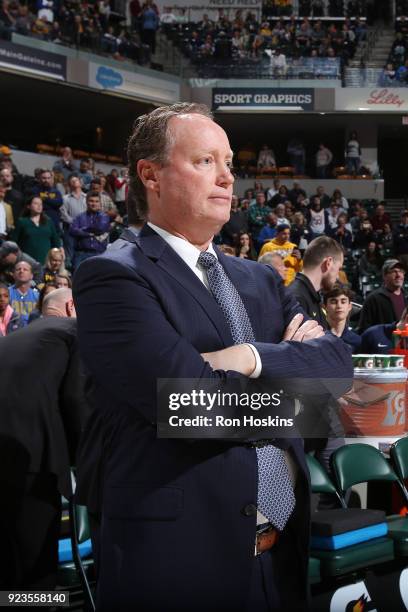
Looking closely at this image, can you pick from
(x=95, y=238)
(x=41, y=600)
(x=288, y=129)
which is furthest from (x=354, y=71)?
(x=41, y=600)

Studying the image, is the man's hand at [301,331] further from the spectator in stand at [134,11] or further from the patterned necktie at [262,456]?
the spectator in stand at [134,11]

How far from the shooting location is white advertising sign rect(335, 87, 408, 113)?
1977 centimetres

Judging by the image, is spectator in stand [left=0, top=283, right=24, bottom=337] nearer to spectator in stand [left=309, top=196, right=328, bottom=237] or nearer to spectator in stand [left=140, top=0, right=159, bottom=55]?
spectator in stand [left=309, top=196, right=328, bottom=237]

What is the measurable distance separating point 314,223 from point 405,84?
697cm

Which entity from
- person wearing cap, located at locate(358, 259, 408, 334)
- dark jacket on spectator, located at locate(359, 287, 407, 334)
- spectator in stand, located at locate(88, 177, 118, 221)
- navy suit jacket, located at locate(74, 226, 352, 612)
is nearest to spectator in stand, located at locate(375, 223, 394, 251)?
spectator in stand, located at locate(88, 177, 118, 221)

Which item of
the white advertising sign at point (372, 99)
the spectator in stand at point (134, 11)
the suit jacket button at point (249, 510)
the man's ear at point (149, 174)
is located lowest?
the suit jacket button at point (249, 510)

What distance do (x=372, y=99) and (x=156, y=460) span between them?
1976 centimetres

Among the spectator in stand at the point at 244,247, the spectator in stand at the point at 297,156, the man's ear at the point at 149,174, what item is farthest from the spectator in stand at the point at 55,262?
the spectator in stand at the point at 297,156

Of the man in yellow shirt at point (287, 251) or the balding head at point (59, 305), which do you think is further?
the man in yellow shirt at point (287, 251)

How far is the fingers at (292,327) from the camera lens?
152cm

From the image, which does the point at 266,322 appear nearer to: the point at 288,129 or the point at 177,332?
the point at 177,332

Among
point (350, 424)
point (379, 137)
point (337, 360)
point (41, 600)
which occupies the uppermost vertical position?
point (379, 137)

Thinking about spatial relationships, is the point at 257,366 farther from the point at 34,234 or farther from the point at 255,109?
the point at 255,109

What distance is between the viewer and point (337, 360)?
1.46m
